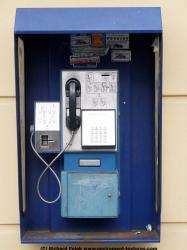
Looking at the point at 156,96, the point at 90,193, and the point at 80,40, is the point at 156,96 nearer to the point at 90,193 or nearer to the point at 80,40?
the point at 80,40

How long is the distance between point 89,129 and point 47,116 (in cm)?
23

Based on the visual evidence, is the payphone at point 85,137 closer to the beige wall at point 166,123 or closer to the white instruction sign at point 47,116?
the white instruction sign at point 47,116

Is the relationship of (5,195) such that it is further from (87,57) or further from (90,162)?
(87,57)

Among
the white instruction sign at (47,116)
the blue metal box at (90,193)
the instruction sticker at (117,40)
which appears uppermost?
the instruction sticker at (117,40)

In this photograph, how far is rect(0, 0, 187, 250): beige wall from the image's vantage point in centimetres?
232

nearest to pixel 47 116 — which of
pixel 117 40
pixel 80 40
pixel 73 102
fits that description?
pixel 73 102

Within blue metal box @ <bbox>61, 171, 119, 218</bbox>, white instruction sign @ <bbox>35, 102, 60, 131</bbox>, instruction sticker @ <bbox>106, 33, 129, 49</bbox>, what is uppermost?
instruction sticker @ <bbox>106, 33, 129, 49</bbox>

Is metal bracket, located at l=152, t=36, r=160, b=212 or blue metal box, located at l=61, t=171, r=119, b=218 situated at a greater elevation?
metal bracket, located at l=152, t=36, r=160, b=212

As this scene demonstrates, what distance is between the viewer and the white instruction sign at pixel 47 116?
220 centimetres

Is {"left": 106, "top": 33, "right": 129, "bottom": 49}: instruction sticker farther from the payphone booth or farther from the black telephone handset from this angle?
the black telephone handset

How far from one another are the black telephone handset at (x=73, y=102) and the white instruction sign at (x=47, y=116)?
63mm

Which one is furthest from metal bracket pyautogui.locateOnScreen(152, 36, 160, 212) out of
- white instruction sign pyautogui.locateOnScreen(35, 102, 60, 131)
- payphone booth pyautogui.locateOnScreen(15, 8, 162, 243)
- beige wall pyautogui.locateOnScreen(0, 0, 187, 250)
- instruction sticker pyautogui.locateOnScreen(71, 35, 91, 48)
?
white instruction sign pyautogui.locateOnScreen(35, 102, 60, 131)

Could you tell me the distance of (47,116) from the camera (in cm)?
221

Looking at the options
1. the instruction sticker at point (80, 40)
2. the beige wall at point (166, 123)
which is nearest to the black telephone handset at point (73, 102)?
the instruction sticker at point (80, 40)
